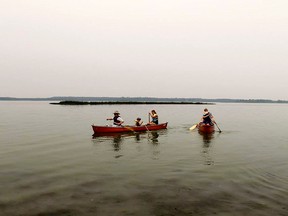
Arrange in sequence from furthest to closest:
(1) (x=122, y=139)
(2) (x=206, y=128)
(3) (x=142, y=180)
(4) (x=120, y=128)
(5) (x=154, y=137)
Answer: (2) (x=206, y=128) < (4) (x=120, y=128) < (5) (x=154, y=137) < (1) (x=122, y=139) < (3) (x=142, y=180)

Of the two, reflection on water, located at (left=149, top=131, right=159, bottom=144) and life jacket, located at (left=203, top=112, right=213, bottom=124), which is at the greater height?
life jacket, located at (left=203, top=112, right=213, bottom=124)

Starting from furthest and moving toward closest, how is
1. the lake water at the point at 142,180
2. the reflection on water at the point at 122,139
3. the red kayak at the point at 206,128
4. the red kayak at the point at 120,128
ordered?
the red kayak at the point at 206,128 < the red kayak at the point at 120,128 < the reflection on water at the point at 122,139 < the lake water at the point at 142,180

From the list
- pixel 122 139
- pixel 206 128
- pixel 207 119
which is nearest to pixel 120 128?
pixel 122 139

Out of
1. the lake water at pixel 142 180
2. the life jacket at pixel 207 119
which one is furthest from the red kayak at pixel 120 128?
the lake water at pixel 142 180

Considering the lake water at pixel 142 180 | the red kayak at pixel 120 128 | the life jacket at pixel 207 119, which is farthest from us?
the life jacket at pixel 207 119

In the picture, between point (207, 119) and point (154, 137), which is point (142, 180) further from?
point (207, 119)

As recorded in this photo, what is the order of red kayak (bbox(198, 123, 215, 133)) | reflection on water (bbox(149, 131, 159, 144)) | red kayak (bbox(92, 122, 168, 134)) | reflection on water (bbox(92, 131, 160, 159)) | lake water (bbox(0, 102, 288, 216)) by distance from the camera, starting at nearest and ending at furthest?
1. lake water (bbox(0, 102, 288, 216))
2. reflection on water (bbox(92, 131, 160, 159))
3. reflection on water (bbox(149, 131, 159, 144))
4. red kayak (bbox(92, 122, 168, 134))
5. red kayak (bbox(198, 123, 215, 133))

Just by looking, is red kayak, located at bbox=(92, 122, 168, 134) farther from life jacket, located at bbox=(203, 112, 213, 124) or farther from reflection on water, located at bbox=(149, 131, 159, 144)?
life jacket, located at bbox=(203, 112, 213, 124)

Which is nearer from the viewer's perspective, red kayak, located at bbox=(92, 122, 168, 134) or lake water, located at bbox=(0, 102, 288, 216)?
lake water, located at bbox=(0, 102, 288, 216)

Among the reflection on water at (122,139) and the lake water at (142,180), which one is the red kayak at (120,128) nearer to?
the reflection on water at (122,139)

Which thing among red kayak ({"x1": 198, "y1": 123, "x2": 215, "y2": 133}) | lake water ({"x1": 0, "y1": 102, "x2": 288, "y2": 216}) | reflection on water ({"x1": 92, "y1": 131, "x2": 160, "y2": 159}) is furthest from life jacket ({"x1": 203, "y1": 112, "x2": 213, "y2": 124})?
lake water ({"x1": 0, "y1": 102, "x2": 288, "y2": 216})

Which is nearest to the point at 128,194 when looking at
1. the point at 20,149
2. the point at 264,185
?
the point at 264,185

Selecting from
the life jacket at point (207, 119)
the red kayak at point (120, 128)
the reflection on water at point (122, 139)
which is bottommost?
the reflection on water at point (122, 139)

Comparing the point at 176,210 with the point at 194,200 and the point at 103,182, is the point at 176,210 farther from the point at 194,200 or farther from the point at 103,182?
the point at 103,182
